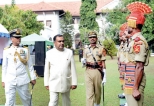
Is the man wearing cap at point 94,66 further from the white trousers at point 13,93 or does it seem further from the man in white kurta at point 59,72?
the white trousers at point 13,93

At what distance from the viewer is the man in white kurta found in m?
5.74

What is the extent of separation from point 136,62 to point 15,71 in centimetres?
278

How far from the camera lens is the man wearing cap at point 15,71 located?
19.6 feet

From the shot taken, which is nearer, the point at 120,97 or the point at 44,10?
the point at 120,97

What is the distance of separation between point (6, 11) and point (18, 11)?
4.28 ft

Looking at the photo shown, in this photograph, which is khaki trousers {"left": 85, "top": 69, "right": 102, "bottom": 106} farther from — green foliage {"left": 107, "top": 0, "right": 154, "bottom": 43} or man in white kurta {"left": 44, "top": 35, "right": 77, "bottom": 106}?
green foliage {"left": 107, "top": 0, "right": 154, "bottom": 43}

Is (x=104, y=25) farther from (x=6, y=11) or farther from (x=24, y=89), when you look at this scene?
(x=24, y=89)

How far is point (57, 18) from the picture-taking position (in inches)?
1976

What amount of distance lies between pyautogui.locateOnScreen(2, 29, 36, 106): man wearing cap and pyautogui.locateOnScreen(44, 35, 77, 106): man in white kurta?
53 centimetres

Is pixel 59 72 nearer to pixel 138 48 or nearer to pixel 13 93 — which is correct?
pixel 13 93

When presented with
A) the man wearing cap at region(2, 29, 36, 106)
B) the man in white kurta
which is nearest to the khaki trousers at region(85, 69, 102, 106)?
the man in white kurta

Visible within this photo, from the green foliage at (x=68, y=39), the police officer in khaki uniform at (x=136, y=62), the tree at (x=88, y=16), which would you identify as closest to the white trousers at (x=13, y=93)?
the police officer in khaki uniform at (x=136, y=62)

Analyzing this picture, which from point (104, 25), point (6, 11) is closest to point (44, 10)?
point (104, 25)

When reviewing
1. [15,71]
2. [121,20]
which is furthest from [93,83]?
[121,20]
